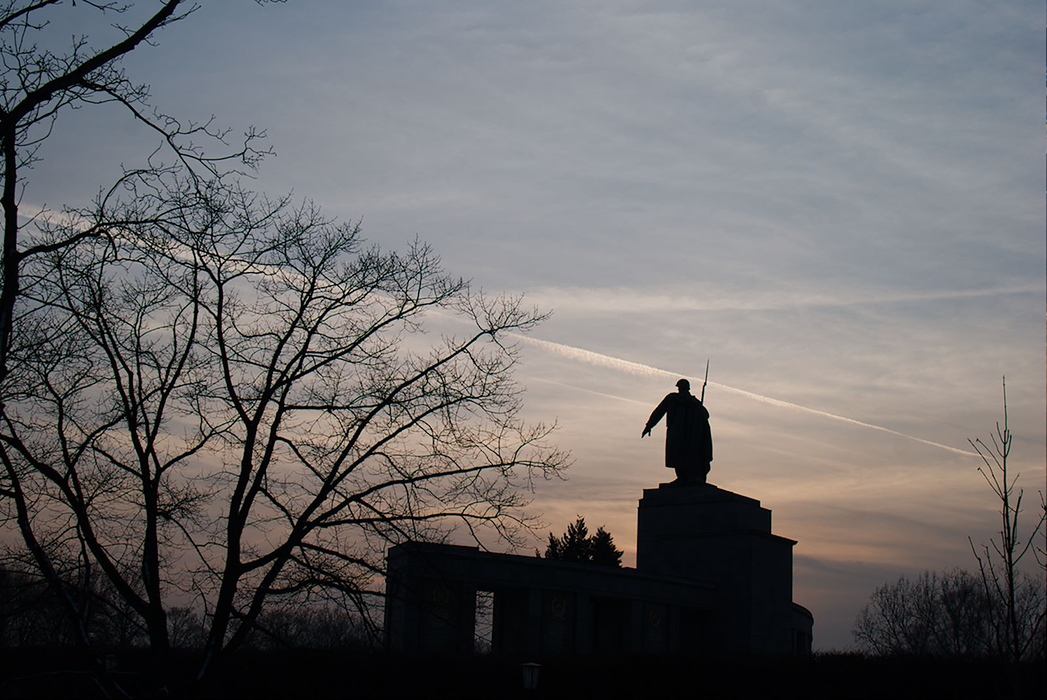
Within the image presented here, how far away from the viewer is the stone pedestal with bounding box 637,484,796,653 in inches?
1356

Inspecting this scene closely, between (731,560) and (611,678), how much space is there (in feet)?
43.2

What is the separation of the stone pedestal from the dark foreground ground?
1144cm

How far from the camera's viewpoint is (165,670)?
500 inches

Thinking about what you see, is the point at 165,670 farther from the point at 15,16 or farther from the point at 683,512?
the point at 683,512

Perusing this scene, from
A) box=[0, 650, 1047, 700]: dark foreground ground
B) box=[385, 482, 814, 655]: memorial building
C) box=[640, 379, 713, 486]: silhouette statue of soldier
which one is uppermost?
box=[640, 379, 713, 486]: silhouette statue of soldier

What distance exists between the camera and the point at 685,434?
3697cm

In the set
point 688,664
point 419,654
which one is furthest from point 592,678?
point 419,654

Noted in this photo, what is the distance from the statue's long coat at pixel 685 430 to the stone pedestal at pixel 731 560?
1.03m

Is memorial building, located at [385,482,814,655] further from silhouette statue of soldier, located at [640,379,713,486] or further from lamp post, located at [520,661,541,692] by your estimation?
lamp post, located at [520,661,541,692]

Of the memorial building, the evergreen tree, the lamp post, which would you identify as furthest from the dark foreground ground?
the evergreen tree

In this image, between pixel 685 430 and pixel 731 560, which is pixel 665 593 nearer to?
pixel 731 560

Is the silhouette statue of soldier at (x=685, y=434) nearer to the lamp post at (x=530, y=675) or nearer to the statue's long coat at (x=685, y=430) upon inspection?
the statue's long coat at (x=685, y=430)

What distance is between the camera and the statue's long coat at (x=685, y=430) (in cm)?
3691

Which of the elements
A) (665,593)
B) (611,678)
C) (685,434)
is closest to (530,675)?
(611,678)
